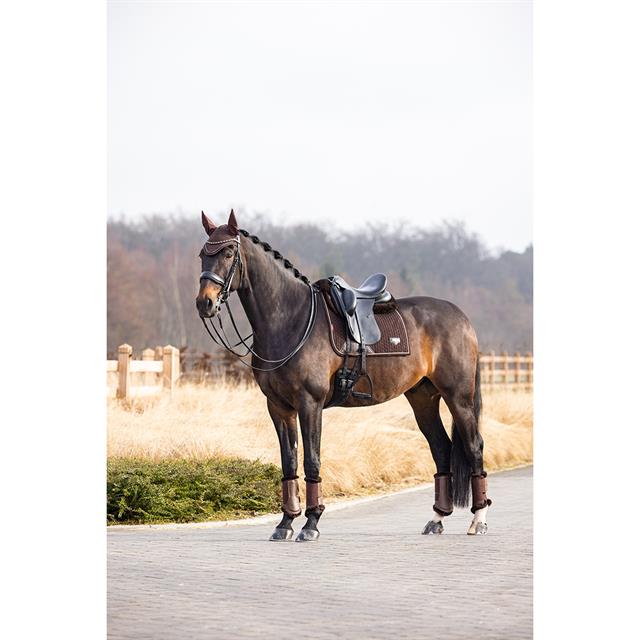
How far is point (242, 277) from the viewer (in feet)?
30.9

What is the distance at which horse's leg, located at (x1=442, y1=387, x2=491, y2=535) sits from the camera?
1006 centimetres

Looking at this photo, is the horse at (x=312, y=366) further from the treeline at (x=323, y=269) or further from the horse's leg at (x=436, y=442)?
the treeline at (x=323, y=269)

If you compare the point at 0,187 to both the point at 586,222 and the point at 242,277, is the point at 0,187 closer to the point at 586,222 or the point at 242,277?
the point at 242,277

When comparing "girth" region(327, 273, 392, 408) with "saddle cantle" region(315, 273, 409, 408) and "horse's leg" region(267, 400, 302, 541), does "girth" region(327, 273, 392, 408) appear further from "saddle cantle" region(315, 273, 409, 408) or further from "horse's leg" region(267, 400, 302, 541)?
"horse's leg" region(267, 400, 302, 541)

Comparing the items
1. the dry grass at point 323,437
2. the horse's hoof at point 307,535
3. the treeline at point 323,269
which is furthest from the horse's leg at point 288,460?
the treeline at point 323,269

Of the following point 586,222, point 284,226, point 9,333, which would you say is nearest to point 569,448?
point 586,222

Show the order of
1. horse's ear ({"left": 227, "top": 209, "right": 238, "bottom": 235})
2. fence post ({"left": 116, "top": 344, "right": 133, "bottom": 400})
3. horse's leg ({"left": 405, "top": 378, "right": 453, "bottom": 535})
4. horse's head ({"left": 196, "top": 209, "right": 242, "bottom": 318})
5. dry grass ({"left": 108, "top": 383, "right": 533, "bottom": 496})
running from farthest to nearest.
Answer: fence post ({"left": 116, "top": 344, "right": 133, "bottom": 400})
dry grass ({"left": 108, "top": 383, "right": 533, "bottom": 496})
horse's leg ({"left": 405, "top": 378, "right": 453, "bottom": 535})
horse's ear ({"left": 227, "top": 209, "right": 238, "bottom": 235})
horse's head ({"left": 196, "top": 209, "right": 242, "bottom": 318})

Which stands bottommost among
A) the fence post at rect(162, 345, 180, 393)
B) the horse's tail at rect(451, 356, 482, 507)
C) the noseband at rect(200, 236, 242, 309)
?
the horse's tail at rect(451, 356, 482, 507)

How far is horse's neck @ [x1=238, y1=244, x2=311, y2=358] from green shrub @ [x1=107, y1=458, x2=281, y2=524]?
87.3 inches

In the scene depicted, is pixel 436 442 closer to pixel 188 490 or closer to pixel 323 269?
pixel 188 490

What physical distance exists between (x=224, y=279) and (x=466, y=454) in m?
2.65

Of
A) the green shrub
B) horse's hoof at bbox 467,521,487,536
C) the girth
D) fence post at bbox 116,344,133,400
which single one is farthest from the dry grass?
horse's hoof at bbox 467,521,487,536

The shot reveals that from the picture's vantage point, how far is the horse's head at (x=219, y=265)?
896 cm

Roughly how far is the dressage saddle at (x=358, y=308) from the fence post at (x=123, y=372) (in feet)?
28.5
